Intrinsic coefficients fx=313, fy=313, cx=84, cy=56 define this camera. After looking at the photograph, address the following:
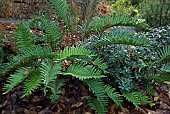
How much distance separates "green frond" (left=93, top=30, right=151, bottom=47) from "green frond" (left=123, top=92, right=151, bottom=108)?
0.57 metres

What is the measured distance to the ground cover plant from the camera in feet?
11.0

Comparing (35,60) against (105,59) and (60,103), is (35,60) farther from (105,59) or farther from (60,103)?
(105,59)

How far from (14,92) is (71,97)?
0.67m

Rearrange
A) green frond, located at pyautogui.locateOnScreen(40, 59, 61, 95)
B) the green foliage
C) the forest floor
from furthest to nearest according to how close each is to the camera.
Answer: the green foliage, the forest floor, green frond, located at pyautogui.locateOnScreen(40, 59, 61, 95)

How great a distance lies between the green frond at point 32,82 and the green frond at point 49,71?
0.24 ft

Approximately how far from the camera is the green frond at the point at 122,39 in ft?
11.4

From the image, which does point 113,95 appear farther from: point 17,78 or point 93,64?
point 17,78

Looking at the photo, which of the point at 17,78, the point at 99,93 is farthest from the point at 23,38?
the point at 99,93

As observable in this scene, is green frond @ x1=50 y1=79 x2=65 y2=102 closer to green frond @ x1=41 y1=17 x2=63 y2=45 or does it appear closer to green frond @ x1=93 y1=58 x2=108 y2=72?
green frond @ x1=93 y1=58 x2=108 y2=72

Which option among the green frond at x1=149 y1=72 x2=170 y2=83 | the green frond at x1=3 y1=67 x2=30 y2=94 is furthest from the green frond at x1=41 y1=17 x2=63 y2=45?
the green frond at x1=149 y1=72 x2=170 y2=83

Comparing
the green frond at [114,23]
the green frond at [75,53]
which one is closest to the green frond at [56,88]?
the green frond at [75,53]

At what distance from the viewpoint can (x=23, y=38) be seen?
3.80 meters

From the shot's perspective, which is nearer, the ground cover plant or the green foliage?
the ground cover plant

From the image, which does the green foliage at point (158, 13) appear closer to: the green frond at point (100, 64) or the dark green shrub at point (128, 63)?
the dark green shrub at point (128, 63)
